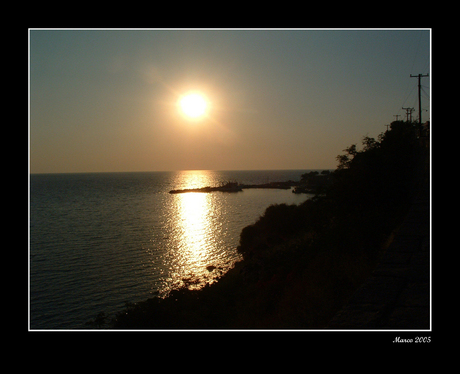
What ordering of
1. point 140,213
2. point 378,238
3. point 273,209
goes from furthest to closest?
point 140,213
point 273,209
point 378,238

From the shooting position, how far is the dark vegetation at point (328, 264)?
671 centimetres

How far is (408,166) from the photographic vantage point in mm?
12250

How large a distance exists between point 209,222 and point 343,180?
1558 inches

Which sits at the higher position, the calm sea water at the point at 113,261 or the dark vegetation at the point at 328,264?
the dark vegetation at the point at 328,264

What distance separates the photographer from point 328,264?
8.10m

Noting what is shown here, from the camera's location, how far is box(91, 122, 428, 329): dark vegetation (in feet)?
22.0

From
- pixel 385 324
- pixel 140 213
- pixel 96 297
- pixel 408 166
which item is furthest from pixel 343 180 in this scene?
pixel 140 213

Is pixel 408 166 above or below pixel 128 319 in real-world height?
above

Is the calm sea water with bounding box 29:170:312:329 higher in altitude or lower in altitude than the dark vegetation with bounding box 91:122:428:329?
lower

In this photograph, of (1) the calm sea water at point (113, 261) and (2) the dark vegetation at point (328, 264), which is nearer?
(2) the dark vegetation at point (328, 264)

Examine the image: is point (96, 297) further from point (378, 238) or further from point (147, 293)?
point (378, 238)

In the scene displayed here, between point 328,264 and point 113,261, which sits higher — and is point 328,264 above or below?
above

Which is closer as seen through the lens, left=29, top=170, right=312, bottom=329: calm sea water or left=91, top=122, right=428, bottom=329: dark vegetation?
left=91, top=122, right=428, bottom=329: dark vegetation

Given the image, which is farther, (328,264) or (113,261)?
(113,261)
